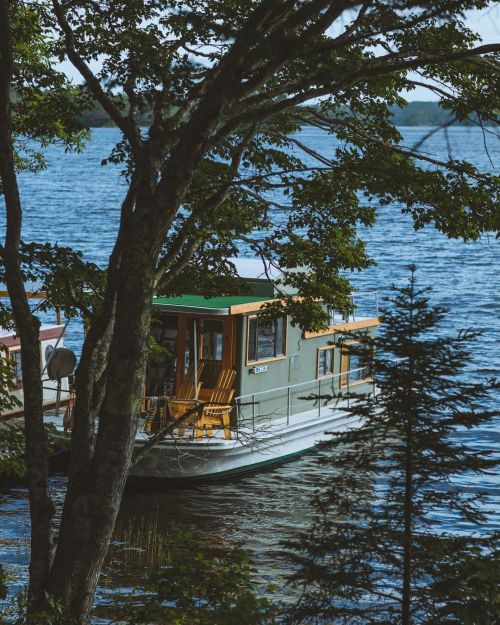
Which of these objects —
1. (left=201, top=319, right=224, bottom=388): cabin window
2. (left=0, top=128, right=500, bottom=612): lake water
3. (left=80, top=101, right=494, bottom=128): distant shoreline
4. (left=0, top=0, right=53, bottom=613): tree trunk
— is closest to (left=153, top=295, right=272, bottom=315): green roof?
(left=201, top=319, right=224, bottom=388): cabin window

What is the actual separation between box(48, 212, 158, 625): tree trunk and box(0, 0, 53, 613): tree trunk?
38 cm

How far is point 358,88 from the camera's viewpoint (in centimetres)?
1419

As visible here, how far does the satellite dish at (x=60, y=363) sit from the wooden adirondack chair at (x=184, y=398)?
2354 millimetres

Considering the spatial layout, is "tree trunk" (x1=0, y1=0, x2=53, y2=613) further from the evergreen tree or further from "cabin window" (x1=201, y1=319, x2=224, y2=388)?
"cabin window" (x1=201, y1=319, x2=224, y2=388)

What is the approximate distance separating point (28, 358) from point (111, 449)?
1491 mm

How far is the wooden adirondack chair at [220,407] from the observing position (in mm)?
23297

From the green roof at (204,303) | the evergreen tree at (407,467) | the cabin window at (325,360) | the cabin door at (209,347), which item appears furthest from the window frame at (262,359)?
the evergreen tree at (407,467)

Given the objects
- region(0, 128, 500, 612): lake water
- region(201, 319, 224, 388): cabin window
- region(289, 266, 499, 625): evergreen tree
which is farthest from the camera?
region(201, 319, 224, 388): cabin window

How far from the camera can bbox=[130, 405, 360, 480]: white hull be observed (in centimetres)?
2325

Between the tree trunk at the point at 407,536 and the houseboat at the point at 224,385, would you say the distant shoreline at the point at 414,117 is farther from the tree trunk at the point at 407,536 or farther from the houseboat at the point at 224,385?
the houseboat at the point at 224,385

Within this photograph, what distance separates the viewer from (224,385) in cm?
2386

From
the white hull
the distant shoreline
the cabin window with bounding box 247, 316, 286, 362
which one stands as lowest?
the white hull

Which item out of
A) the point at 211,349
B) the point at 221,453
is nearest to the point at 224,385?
the point at 211,349

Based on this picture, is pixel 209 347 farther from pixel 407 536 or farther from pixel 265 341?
pixel 407 536
